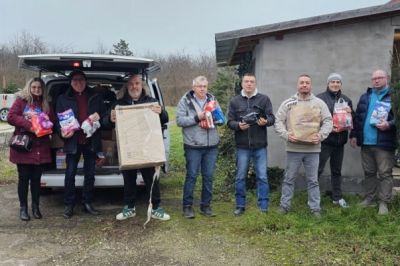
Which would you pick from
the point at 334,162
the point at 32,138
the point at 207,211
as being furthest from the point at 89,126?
the point at 334,162

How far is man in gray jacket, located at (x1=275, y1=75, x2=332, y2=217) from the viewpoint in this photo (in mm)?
6023

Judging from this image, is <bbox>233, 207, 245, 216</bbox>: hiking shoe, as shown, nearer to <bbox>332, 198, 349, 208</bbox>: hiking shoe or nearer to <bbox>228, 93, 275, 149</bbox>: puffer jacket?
<bbox>228, 93, 275, 149</bbox>: puffer jacket

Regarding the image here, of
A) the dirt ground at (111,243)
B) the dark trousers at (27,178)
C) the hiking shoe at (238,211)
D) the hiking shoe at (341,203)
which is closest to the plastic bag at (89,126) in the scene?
the dark trousers at (27,178)

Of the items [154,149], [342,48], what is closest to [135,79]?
[154,149]

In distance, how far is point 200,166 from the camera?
250 inches

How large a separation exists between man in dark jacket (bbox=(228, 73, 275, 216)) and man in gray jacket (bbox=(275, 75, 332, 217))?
216 mm

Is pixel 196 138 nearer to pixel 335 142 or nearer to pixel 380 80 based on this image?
pixel 335 142

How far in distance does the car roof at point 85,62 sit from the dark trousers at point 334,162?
280cm

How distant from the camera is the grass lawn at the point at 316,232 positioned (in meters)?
4.80

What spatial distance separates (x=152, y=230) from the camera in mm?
5781

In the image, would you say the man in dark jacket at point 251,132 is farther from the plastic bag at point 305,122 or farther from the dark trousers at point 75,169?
the dark trousers at point 75,169

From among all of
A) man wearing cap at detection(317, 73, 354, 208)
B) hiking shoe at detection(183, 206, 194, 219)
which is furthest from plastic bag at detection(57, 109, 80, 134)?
man wearing cap at detection(317, 73, 354, 208)

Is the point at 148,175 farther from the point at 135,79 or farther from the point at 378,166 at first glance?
the point at 378,166

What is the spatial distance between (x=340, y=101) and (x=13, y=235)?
4.75m
